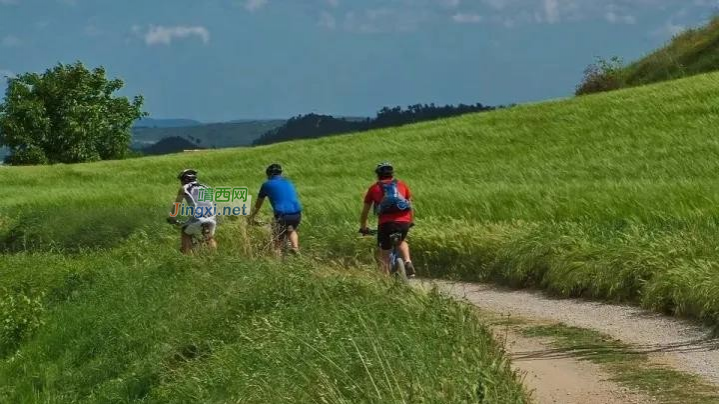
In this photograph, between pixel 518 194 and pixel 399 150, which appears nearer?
pixel 518 194

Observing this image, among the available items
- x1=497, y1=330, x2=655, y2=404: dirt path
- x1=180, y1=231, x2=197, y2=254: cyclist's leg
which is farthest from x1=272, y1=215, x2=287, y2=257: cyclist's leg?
x1=497, y1=330, x2=655, y2=404: dirt path

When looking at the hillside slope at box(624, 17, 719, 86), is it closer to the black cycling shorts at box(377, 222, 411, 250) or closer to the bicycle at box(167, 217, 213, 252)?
the bicycle at box(167, 217, 213, 252)

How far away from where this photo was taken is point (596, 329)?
38.5ft

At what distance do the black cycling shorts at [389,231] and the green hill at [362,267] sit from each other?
64 cm

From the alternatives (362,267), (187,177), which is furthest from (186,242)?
(362,267)

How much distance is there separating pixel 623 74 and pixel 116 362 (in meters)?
37.4

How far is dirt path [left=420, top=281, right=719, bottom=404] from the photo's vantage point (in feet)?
29.8

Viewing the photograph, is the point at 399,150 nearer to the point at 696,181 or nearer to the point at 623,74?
the point at 696,181

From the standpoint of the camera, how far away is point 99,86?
79562 mm

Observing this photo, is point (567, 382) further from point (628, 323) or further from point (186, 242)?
point (186, 242)

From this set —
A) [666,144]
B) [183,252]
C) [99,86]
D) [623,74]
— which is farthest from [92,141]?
[183,252]

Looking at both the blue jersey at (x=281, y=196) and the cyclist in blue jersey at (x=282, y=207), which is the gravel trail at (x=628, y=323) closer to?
the cyclist in blue jersey at (x=282, y=207)

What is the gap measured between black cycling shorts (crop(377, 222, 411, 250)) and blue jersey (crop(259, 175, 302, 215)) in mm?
2892

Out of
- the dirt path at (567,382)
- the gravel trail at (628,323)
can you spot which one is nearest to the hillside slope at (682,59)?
the gravel trail at (628,323)
